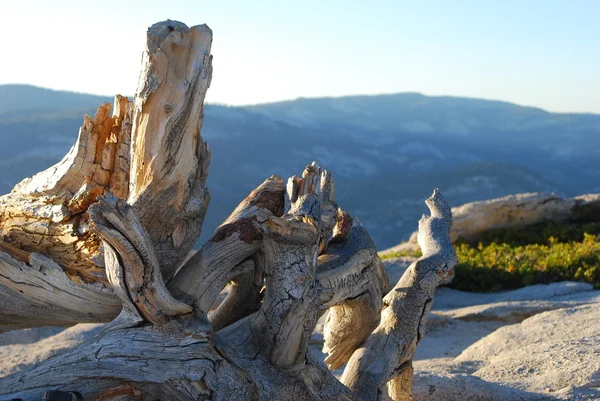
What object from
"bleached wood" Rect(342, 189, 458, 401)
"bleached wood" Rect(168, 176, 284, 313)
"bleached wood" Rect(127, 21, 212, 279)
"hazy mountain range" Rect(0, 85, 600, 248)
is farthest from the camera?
"hazy mountain range" Rect(0, 85, 600, 248)

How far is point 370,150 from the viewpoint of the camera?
5784cm

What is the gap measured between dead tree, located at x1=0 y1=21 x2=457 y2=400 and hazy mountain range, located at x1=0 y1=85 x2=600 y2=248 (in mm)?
26188

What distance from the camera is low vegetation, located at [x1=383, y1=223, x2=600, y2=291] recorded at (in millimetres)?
11398

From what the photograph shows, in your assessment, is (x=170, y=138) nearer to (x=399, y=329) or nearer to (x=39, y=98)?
(x=399, y=329)

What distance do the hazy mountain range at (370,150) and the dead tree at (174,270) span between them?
2619 centimetres

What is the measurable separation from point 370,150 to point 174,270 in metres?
54.2

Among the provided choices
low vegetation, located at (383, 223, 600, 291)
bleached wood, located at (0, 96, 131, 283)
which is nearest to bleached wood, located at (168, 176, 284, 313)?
bleached wood, located at (0, 96, 131, 283)

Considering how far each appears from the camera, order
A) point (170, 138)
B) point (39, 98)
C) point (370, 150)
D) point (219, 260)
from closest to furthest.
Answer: point (170, 138) < point (219, 260) < point (39, 98) < point (370, 150)

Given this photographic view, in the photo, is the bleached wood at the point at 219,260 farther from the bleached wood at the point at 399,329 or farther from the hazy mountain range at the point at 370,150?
the hazy mountain range at the point at 370,150

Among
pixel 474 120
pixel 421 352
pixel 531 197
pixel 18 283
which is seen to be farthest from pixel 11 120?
pixel 474 120

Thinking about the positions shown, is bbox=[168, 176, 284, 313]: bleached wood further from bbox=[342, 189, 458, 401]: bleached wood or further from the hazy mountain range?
the hazy mountain range

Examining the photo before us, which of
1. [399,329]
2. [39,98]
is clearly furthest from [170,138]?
[39,98]

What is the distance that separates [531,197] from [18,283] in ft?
42.5

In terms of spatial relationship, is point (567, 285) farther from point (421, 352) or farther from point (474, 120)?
point (474, 120)
